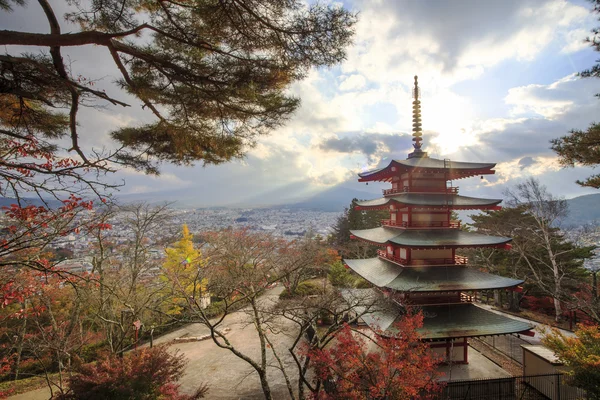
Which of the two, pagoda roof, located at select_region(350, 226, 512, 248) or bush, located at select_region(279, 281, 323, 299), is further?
bush, located at select_region(279, 281, 323, 299)

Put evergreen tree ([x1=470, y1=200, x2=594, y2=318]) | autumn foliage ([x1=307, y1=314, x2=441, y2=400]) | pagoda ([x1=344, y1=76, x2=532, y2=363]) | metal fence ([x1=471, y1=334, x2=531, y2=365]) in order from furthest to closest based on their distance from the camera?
A: evergreen tree ([x1=470, y1=200, x2=594, y2=318])
metal fence ([x1=471, y1=334, x2=531, y2=365])
pagoda ([x1=344, y1=76, x2=532, y2=363])
autumn foliage ([x1=307, y1=314, x2=441, y2=400])

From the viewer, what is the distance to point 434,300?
32.2 feet

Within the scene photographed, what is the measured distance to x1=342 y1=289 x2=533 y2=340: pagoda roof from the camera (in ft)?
28.2

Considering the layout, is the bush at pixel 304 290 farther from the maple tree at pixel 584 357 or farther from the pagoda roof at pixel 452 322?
the maple tree at pixel 584 357

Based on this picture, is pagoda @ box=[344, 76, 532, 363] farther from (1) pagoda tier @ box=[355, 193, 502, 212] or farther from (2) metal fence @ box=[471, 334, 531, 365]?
(2) metal fence @ box=[471, 334, 531, 365]

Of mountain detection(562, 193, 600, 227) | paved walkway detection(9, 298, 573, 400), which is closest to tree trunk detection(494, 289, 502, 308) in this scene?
paved walkway detection(9, 298, 573, 400)

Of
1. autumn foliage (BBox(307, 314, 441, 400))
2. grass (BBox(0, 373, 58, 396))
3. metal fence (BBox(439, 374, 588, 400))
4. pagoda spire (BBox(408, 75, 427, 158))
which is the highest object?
pagoda spire (BBox(408, 75, 427, 158))

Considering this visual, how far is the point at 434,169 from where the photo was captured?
10781 millimetres

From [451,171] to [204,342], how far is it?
47.1 feet

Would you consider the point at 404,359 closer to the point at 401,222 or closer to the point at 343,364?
the point at 343,364

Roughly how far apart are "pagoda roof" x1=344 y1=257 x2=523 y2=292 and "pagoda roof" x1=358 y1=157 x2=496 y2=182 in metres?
3.73

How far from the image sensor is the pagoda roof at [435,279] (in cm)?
911

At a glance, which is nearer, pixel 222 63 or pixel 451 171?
pixel 222 63

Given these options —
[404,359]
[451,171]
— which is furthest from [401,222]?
[404,359]
